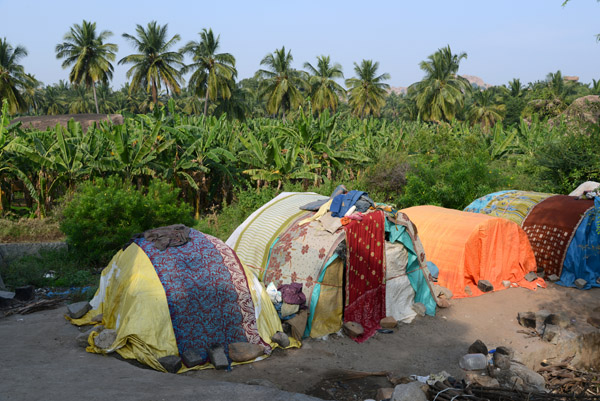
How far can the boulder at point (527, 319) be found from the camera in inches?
319

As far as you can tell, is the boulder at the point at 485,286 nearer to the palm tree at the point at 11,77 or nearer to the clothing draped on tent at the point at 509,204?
the clothing draped on tent at the point at 509,204

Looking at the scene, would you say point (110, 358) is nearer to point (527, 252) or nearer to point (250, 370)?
point (250, 370)

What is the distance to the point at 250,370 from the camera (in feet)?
20.3

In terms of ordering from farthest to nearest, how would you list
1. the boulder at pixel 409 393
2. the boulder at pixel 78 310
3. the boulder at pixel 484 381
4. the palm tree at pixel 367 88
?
the palm tree at pixel 367 88 → the boulder at pixel 78 310 → the boulder at pixel 484 381 → the boulder at pixel 409 393

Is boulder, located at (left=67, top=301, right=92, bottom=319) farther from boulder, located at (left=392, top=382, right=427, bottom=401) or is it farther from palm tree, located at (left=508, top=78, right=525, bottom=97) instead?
palm tree, located at (left=508, top=78, right=525, bottom=97)

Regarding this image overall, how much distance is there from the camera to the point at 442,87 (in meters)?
37.0

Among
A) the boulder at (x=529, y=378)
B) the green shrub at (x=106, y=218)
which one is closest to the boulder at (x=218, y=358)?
the boulder at (x=529, y=378)

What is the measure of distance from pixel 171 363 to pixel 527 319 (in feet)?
19.5

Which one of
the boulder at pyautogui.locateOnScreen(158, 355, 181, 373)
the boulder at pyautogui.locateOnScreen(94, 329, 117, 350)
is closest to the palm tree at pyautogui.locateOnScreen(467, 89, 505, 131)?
the boulder at pyautogui.locateOnScreen(158, 355, 181, 373)

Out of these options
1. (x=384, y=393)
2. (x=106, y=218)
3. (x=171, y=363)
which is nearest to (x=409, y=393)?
(x=384, y=393)

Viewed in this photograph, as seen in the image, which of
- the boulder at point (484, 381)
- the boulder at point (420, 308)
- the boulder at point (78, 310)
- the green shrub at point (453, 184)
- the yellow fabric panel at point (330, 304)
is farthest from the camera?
the green shrub at point (453, 184)

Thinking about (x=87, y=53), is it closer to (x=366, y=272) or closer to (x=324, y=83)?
(x=324, y=83)

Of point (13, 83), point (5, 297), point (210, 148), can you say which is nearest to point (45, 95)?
point (13, 83)

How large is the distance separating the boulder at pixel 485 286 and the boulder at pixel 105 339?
707 centimetres
